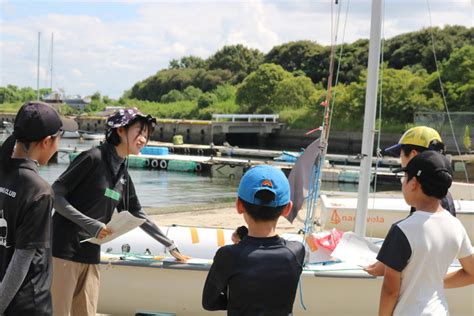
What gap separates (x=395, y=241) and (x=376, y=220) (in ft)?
31.0

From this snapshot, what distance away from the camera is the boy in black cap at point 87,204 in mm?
3875

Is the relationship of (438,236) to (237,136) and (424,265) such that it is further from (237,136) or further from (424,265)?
(237,136)

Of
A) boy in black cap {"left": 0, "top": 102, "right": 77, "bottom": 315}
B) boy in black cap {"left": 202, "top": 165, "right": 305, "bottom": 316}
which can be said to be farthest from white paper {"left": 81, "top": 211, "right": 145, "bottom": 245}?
boy in black cap {"left": 202, "top": 165, "right": 305, "bottom": 316}

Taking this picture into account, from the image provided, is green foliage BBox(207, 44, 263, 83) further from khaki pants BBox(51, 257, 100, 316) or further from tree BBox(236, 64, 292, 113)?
khaki pants BBox(51, 257, 100, 316)

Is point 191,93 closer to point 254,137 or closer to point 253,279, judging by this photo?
point 254,137

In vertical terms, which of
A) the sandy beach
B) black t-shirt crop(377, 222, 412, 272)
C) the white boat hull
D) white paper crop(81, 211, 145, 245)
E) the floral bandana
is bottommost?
the sandy beach

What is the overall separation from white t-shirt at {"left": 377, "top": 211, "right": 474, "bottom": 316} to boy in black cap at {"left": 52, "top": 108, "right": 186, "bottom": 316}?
1.75 meters

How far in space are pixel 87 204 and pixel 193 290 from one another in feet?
8.25

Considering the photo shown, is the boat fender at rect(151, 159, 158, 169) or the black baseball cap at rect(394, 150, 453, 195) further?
the boat fender at rect(151, 159, 158, 169)

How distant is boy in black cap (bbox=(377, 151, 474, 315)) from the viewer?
289 centimetres

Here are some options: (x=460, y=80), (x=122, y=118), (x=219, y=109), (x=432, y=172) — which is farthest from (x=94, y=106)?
(x=432, y=172)

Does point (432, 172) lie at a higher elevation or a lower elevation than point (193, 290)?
higher

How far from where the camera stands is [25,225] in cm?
270

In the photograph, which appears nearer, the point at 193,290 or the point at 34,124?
the point at 34,124
